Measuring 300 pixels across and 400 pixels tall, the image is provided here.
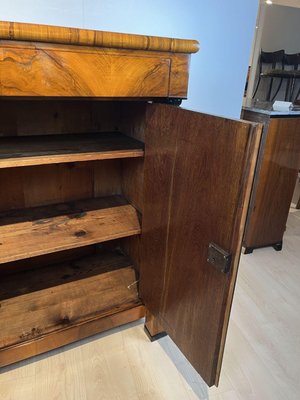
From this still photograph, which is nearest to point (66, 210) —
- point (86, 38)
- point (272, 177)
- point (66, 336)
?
point (66, 336)

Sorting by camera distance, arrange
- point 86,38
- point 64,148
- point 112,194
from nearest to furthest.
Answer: point 86,38 → point 64,148 → point 112,194

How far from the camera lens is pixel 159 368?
3.86ft

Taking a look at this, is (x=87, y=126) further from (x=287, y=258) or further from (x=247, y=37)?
(x=287, y=258)

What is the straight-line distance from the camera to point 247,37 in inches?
53.1

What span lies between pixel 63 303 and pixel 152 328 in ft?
1.32

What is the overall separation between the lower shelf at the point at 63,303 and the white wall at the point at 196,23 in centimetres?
92

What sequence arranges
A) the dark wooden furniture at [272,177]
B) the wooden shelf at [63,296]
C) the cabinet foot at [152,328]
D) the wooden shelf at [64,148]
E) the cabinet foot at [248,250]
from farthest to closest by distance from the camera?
the cabinet foot at [248,250]
the dark wooden furniture at [272,177]
the cabinet foot at [152,328]
the wooden shelf at [63,296]
the wooden shelf at [64,148]

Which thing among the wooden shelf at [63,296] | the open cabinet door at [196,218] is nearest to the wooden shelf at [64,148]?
the open cabinet door at [196,218]

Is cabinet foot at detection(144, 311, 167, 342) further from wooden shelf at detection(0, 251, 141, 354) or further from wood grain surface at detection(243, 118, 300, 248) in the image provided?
wood grain surface at detection(243, 118, 300, 248)

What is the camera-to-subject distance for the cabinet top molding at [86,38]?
682 mm

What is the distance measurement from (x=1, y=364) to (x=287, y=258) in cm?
176

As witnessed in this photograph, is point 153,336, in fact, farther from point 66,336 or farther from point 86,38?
point 86,38

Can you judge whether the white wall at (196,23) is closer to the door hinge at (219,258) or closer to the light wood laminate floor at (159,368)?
the door hinge at (219,258)

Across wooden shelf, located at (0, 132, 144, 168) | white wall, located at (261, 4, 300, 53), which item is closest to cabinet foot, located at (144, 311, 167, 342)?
wooden shelf, located at (0, 132, 144, 168)
